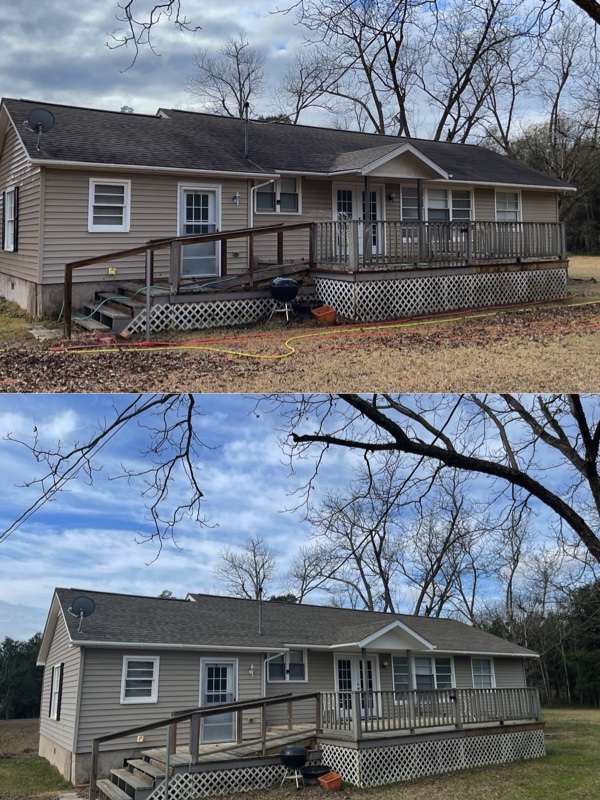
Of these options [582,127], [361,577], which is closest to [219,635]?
[361,577]

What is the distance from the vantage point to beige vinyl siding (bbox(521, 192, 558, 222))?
24.8 meters

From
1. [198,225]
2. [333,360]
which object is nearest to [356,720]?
[333,360]

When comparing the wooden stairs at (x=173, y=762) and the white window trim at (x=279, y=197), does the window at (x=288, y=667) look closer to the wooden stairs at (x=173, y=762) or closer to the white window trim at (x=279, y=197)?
the wooden stairs at (x=173, y=762)

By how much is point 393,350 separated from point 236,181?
8.17 meters

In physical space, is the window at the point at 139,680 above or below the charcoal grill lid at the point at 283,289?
below

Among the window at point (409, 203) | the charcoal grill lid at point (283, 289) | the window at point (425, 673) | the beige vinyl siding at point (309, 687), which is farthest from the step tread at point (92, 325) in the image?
A: the window at point (425, 673)

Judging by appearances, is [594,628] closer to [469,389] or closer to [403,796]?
[403,796]

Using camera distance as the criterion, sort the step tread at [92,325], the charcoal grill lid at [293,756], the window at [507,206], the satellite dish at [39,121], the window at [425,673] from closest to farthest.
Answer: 1. the charcoal grill lid at [293,756]
2. the step tread at [92,325]
3. the satellite dish at [39,121]
4. the window at [425,673]
5. the window at [507,206]

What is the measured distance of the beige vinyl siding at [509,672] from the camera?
836 inches

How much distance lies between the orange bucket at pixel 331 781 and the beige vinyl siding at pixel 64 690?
5013 mm

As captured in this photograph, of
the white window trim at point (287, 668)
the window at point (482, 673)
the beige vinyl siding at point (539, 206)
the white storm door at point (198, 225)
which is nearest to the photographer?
the white window trim at point (287, 668)

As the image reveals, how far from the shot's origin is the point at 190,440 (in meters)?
7.68

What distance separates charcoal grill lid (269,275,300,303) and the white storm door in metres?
2.40

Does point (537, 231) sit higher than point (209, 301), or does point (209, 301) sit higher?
point (537, 231)
